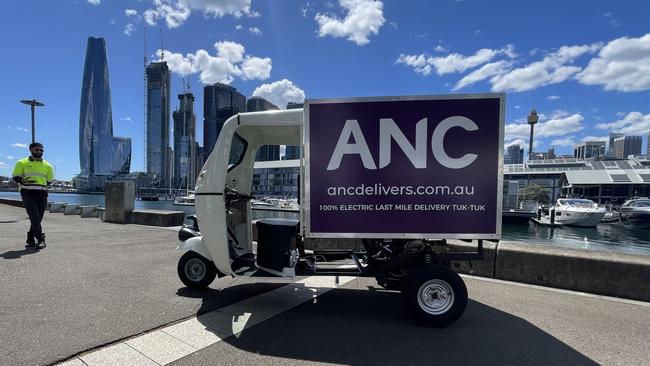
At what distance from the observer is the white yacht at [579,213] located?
128ft

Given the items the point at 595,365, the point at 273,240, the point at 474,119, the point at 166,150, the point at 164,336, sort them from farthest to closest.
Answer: the point at 166,150 → the point at 273,240 → the point at 474,119 → the point at 164,336 → the point at 595,365

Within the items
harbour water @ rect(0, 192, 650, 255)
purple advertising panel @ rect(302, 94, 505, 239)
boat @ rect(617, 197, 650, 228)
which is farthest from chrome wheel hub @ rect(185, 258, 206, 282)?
boat @ rect(617, 197, 650, 228)

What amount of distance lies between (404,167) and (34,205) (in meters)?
7.91

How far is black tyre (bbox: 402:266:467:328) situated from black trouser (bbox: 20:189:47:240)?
794 centimetres

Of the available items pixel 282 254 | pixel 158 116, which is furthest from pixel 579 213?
pixel 158 116

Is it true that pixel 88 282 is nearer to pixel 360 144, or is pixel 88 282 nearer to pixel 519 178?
pixel 360 144

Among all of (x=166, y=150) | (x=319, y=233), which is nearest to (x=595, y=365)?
(x=319, y=233)

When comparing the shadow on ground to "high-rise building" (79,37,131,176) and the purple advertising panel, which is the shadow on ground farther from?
"high-rise building" (79,37,131,176)

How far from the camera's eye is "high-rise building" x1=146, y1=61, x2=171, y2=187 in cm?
8206

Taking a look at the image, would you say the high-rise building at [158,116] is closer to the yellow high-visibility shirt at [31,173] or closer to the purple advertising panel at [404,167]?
the yellow high-visibility shirt at [31,173]

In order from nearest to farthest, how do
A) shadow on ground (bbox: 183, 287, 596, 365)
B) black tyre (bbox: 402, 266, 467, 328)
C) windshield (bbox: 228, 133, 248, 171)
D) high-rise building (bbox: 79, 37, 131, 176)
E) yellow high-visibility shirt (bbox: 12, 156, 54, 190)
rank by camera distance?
shadow on ground (bbox: 183, 287, 596, 365) → black tyre (bbox: 402, 266, 467, 328) → windshield (bbox: 228, 133, 248, 171) → yellow high-visibility shirt (bbox: 12, 156, 54, 190) → high-rise building (bbox: 79, 37, 131, 176)

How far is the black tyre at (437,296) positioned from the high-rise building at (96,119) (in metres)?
108

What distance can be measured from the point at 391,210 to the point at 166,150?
273 feet

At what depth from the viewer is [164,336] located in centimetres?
353
